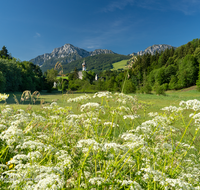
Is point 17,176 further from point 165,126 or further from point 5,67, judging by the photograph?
point 5,67

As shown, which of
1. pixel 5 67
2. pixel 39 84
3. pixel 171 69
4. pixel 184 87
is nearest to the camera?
pixel 5 67

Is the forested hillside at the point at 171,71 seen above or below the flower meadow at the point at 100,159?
above

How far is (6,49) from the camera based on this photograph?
76.4m

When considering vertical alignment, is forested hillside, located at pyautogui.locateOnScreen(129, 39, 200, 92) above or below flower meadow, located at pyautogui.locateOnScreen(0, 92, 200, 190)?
above

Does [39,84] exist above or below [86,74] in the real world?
below

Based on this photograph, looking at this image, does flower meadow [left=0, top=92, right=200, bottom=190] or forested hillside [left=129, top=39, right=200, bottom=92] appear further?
forested hillside [left=129, top=39, right=200, bottom=92]

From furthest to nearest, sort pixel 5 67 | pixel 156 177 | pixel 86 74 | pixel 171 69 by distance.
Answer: pixel 86 74 < pixel 171 69 < pixel 5 67 < pixel 156 177

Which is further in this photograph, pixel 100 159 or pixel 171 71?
pixel 171 71

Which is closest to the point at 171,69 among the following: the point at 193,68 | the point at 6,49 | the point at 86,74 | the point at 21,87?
the point at 193,68

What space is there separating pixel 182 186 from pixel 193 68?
9467 cm

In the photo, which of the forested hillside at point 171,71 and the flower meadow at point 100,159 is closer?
the flower meadow at point 100,159

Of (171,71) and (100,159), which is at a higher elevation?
(171,71)

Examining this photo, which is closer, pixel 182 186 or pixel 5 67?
pixel 182 186

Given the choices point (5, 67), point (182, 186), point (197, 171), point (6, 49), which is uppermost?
point (6, 49)
